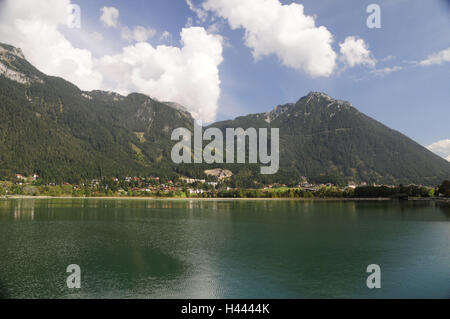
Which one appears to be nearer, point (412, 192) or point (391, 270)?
point (391, 270)

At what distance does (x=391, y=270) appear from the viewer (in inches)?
1081

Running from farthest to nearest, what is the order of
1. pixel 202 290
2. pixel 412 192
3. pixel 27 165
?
pixel 27 165
pixel 412 192
pixel 202 290

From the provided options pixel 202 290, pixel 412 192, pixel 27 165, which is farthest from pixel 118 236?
pixel 27 165

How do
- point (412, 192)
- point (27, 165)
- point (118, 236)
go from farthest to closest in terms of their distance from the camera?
point (27, 165)
point (412, 192)
point (118, 236)

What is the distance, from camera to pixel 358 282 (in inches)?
948

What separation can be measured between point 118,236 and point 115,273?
18550mm

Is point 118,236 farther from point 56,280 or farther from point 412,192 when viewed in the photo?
point 412,192

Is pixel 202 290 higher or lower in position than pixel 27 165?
lower

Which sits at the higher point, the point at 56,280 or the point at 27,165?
the point at 27,165

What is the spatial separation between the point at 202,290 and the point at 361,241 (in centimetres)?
2716
